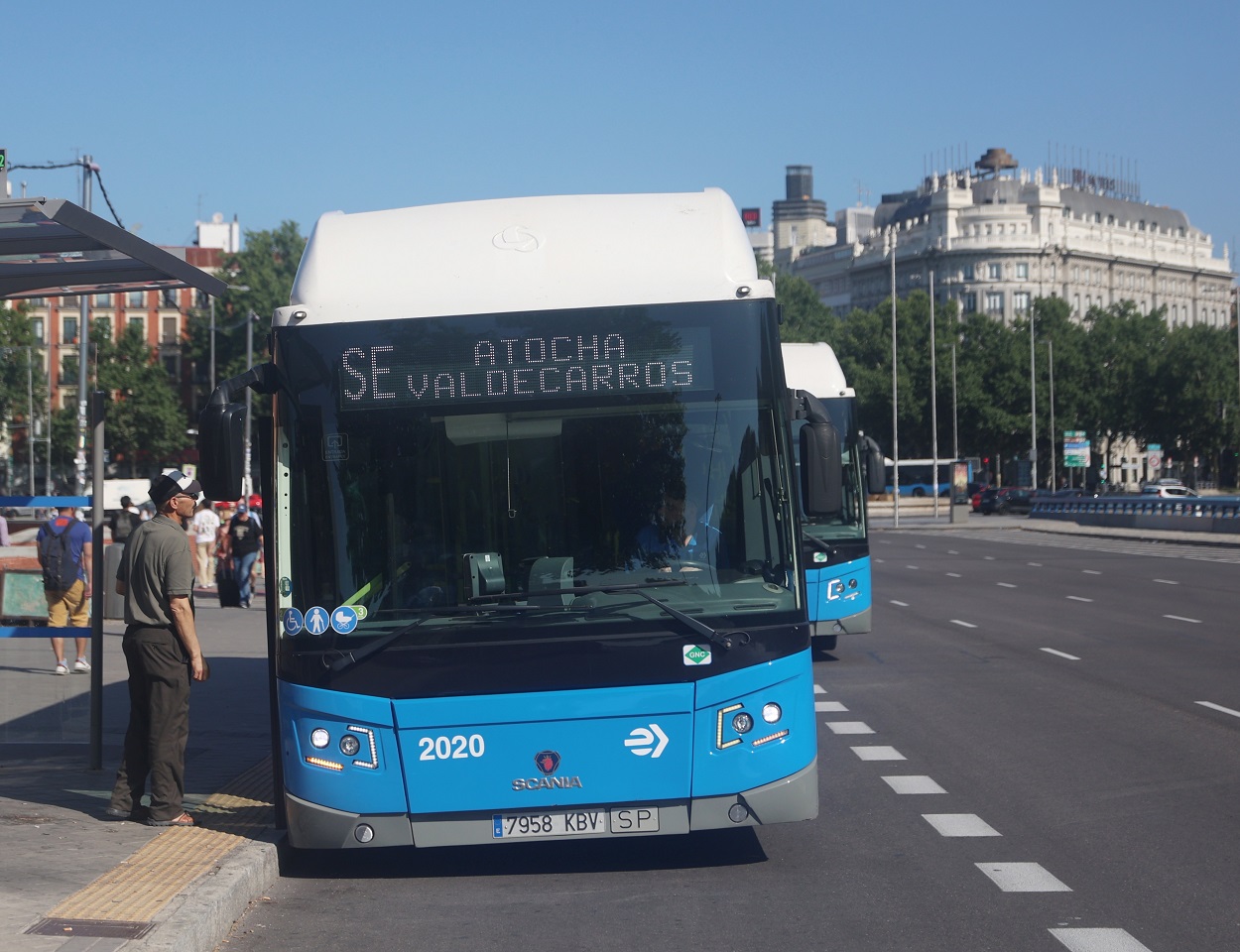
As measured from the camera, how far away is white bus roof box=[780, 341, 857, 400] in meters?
17.0

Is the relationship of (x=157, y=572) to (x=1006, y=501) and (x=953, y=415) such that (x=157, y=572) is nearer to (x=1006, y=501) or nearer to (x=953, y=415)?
(x=1006, y=501)

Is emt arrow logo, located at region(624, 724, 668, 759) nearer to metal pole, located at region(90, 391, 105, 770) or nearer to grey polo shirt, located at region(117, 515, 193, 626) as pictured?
grey polo shirt, located at region(117, 515, 193, 626)

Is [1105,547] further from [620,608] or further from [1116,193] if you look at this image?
[1116,193]

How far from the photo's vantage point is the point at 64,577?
9.86 metres

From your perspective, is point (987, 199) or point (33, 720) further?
point (987, 199)

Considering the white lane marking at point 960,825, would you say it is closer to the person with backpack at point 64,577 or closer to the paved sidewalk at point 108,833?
the paved sidewalk at point 108,833

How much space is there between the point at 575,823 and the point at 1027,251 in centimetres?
14383

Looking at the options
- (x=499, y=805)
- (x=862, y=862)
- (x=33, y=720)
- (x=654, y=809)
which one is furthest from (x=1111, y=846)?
(x=33, y=720)

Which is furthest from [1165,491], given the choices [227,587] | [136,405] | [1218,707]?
[1218,707]

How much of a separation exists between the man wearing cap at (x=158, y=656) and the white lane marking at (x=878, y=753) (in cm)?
434

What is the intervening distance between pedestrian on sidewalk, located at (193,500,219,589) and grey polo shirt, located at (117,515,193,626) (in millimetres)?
21109

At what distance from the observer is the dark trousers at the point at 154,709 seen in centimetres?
786

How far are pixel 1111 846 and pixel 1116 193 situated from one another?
170 meters

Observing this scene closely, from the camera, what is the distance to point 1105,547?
45.2 metres
